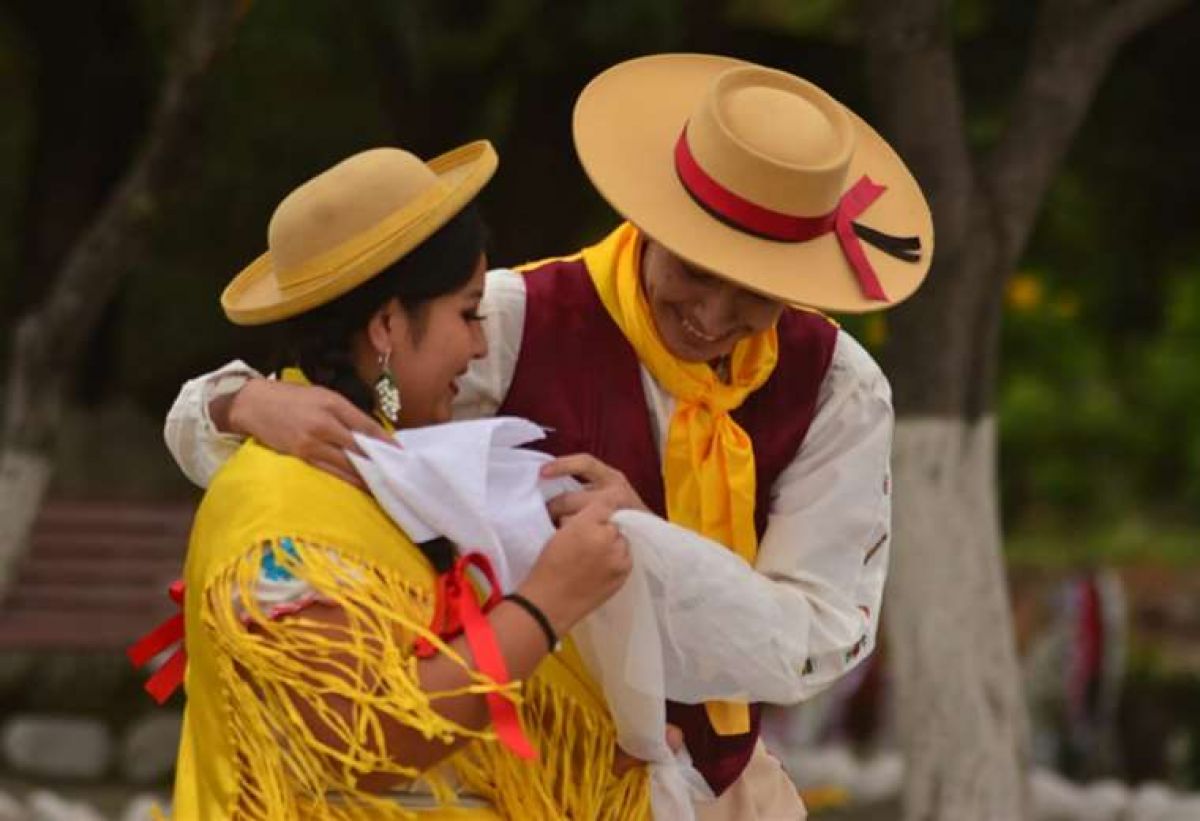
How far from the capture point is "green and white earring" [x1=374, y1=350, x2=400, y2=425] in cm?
328

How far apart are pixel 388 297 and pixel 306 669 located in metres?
0.47

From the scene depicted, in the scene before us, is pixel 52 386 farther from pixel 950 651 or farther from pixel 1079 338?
pixel 1079 338

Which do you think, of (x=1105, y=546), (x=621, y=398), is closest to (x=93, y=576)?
(x=1105, y=546)

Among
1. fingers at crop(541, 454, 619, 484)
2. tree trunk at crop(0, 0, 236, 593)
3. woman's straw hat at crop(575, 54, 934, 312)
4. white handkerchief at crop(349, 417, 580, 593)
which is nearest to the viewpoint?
white handkerchief at crop(349, 417, 580, 593)

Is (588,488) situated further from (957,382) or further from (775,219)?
(957,382)

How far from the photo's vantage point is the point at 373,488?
3188 mm

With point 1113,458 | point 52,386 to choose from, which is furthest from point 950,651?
point 1113,458

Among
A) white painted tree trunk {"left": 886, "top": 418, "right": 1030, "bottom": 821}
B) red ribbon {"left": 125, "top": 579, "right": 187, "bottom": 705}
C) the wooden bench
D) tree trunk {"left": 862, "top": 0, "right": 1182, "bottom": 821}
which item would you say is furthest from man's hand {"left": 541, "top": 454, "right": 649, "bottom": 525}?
the wooden bench

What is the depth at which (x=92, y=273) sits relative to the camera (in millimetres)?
8453

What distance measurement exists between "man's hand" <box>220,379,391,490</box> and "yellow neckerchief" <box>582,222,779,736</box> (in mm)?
459

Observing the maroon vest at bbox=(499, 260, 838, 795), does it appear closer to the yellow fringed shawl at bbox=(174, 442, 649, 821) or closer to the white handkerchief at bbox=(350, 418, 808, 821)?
the white handkerchief at bbox=(350, 418, 808, 821)

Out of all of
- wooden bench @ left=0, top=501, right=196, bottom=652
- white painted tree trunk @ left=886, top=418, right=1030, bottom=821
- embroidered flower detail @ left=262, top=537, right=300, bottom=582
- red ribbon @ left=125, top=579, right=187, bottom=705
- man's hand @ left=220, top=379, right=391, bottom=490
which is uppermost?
man's hand @ left=220, top=379, right=391, bottom=490

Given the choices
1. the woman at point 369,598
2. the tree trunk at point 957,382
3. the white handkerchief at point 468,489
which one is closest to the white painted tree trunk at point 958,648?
the tree trunk at point 957,382

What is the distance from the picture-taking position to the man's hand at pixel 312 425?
3.21m
